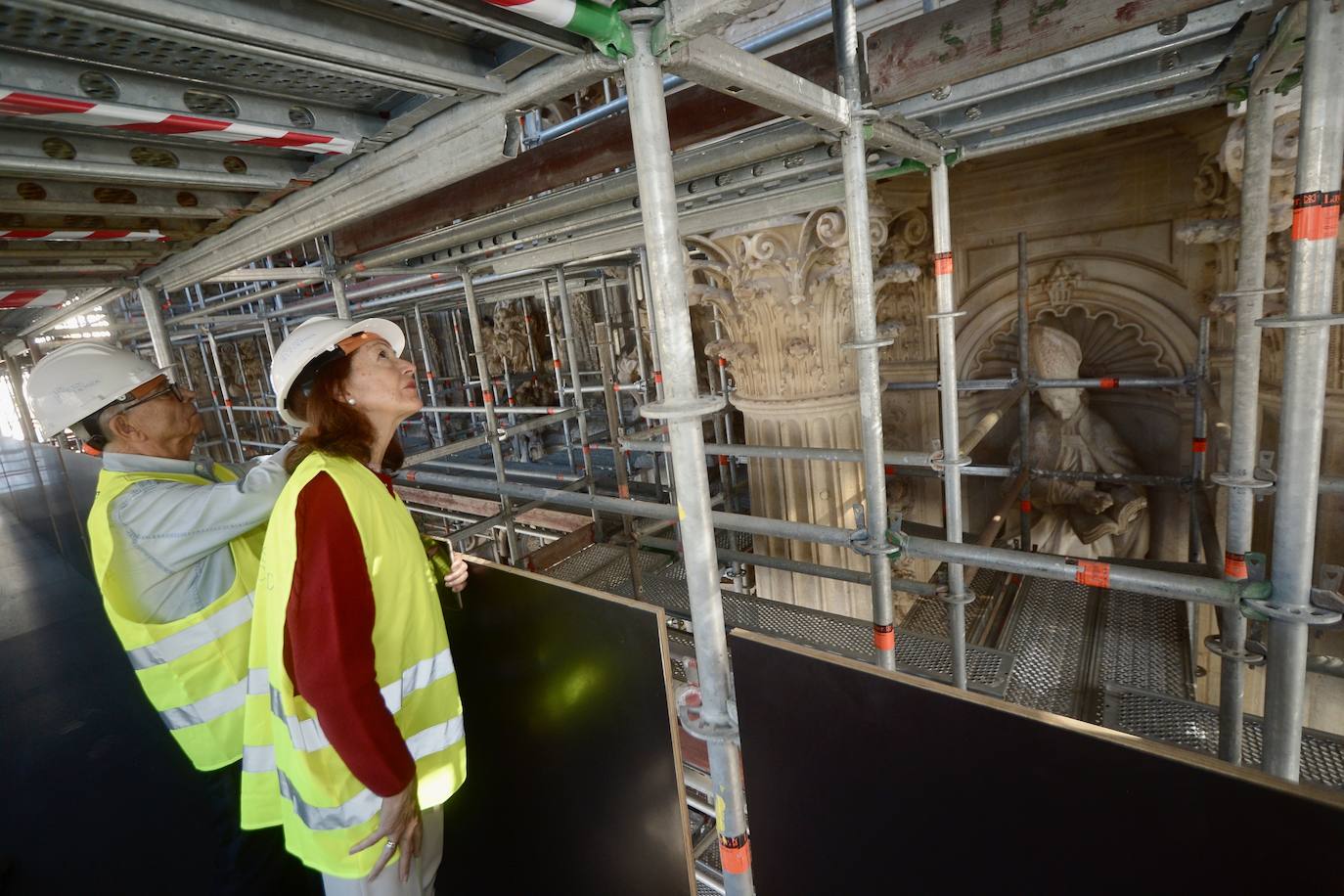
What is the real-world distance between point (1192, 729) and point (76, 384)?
4.80 meters

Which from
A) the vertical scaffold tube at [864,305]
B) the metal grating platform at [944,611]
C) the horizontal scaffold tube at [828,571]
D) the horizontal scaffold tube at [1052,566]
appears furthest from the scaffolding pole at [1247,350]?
the metal grating platform at [944,611]

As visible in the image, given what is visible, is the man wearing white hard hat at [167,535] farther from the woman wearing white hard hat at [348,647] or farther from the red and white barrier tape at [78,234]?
the red and white barrier tape at [78,234]

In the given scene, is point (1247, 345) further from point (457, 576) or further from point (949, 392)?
point (457, 576)

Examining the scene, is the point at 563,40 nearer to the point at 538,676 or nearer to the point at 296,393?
the point at 296,393

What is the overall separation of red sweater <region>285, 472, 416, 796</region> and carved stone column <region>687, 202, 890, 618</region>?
3266 millimetres

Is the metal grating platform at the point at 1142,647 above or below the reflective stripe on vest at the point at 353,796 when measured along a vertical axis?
below

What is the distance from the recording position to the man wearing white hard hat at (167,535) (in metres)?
1.84

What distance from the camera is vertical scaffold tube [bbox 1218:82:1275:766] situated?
2035mm

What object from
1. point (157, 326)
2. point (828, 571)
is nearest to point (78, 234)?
point (157, 326)

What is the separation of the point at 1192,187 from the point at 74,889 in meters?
8.27

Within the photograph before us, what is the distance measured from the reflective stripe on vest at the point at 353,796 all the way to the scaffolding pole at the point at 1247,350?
2.49 metres

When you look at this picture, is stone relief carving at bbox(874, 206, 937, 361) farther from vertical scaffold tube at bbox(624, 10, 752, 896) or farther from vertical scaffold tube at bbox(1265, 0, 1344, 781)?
vertical scaffold tube at bbox(624, 10, 752, 896)

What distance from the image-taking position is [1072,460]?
17.7ft

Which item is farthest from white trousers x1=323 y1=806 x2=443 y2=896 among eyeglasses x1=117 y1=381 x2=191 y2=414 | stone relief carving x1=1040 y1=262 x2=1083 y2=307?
stone relief carving x1=1040 y1=262 x2=1083 y2=307
